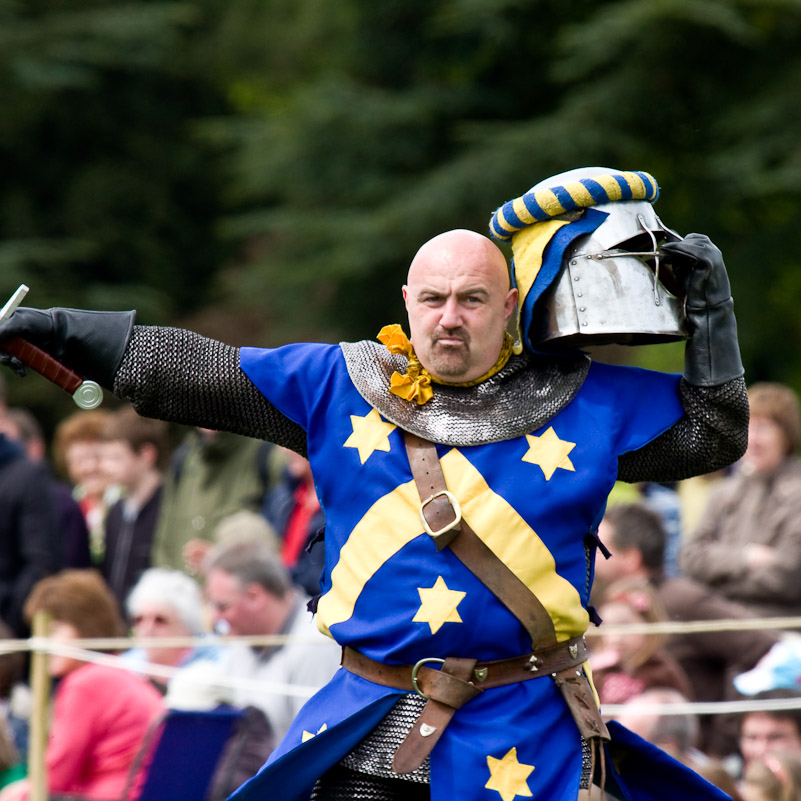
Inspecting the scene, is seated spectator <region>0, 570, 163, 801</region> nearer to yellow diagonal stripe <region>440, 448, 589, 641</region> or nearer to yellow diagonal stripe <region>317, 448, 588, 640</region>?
yellow diagonal stripe <region>317, 448, 588, 640</region>

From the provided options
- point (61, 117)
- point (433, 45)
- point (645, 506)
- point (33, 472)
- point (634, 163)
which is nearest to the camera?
point (645, 506)

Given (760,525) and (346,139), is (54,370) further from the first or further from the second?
(346,139)

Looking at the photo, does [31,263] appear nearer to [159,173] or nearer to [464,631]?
[159,173]

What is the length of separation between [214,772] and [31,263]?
11.6 metres

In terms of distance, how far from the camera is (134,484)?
24.1ft

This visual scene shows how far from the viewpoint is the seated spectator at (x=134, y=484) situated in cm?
732

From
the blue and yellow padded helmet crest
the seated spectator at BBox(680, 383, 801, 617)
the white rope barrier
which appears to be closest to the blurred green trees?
the seated spectator at BBox(680, 383, 801, 617)

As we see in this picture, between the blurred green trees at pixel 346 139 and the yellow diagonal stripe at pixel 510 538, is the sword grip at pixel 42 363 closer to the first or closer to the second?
the yellow diagonal stripe at pixel 510 538

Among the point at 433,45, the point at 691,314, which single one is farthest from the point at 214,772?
the point at 433,45

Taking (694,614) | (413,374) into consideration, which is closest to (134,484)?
(694,614)

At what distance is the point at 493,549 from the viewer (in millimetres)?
3133

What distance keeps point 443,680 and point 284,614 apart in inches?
95.5

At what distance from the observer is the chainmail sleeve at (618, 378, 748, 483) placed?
3264 millimetres

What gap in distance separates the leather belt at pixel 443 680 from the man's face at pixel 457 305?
2.09 ft
